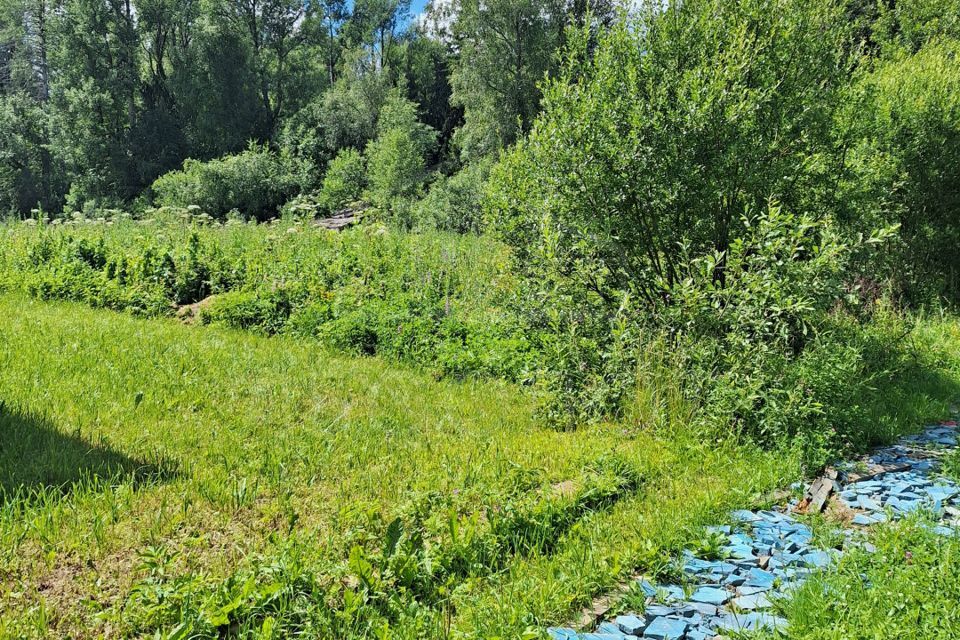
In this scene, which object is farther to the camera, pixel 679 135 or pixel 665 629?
pixel 679 135

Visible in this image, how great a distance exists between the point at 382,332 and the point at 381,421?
2305 mm

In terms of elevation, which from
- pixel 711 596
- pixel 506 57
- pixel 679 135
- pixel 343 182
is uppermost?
pixel 506 57

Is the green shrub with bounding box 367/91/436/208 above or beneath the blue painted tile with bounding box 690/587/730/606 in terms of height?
above

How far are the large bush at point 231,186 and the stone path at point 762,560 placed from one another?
1248 inches

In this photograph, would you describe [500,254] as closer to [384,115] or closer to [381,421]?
[381,421]

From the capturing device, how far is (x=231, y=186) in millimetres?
31781

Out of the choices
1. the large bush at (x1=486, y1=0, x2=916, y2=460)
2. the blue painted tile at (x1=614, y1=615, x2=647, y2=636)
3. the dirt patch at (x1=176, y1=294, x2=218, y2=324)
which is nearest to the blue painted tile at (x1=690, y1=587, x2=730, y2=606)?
the blue painted tile at (x1=614, y1=615, x2=647, y2=636)

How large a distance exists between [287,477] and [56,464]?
1.37m

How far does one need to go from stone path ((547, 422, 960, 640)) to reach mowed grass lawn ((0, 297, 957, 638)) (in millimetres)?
195

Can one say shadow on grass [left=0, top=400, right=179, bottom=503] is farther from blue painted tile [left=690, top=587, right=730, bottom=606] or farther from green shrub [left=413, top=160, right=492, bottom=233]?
green shrub [left=413, top=160, right=492, bottom=233]

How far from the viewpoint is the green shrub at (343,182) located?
31578 millimetres

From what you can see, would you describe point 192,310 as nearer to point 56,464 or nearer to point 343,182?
point 56,464

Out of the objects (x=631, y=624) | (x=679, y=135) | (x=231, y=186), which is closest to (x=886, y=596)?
(x=631, y=624)

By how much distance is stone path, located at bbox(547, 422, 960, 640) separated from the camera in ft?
8.27
